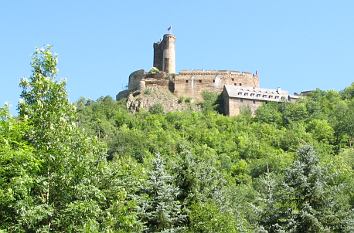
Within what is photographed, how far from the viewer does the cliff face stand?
90062 mm

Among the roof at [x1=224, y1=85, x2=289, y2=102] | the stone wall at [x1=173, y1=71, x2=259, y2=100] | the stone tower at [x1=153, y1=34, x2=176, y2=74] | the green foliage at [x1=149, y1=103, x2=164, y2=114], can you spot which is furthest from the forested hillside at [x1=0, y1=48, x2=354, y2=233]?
the stone tower at [x1=153, y1=34, x2=176, y2=74]

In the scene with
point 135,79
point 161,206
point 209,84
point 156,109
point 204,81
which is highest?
point 135,79

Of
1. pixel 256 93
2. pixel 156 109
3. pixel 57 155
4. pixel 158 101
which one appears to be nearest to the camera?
pixel 57 155

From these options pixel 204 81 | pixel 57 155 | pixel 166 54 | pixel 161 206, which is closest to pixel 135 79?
pixel 166 54

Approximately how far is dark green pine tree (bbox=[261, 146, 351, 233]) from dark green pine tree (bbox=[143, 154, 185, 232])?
3.74 metres

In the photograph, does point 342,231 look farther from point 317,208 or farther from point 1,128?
point 1,128

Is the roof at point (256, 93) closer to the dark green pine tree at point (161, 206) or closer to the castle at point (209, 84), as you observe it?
the castle at point (209, 84)

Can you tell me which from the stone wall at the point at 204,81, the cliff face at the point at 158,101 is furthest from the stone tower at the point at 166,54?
the cliff face at the point at 158,101

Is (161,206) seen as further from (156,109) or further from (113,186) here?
(156,109)

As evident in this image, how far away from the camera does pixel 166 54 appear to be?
99500 millimetres

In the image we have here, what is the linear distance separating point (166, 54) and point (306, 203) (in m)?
76.1

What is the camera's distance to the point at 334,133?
294 feet

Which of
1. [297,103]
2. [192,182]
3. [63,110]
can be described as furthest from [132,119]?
[63,110]

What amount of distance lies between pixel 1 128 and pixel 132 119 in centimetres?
7100
